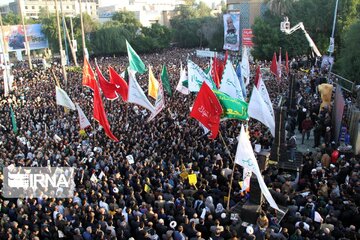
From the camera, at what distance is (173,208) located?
827 centimetres

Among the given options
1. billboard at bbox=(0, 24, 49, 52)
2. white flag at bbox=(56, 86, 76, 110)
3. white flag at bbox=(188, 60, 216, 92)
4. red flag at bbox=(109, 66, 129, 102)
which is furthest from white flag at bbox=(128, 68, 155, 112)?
billboard at bbox=(0, 24, 49, 52)

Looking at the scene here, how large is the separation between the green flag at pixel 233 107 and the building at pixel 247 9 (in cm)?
3772

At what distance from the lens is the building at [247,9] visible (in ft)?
149

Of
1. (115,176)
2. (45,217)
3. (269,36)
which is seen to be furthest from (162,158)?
(269,36)

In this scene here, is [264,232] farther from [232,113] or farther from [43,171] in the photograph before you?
[43,171]

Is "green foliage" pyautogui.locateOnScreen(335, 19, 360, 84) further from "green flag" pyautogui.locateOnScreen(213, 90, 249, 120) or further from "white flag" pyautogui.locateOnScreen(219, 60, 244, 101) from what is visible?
"green flag" pyautogui.locateOnScreen(213, 90, 249, 120)

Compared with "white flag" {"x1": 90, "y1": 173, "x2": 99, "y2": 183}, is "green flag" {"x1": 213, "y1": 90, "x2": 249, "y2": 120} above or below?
above

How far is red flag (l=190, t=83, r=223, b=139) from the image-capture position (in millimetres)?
9742

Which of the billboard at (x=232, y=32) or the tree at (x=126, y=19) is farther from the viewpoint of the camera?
the tree at (x=126, y=19)

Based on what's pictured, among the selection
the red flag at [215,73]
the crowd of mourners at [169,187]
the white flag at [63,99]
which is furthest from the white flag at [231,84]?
the white flag at [63,99]

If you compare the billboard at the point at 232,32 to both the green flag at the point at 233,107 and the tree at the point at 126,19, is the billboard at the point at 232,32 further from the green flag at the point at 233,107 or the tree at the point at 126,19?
the green flag at the point at 233,107

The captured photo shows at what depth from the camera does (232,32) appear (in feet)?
151

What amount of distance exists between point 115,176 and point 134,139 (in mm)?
3504

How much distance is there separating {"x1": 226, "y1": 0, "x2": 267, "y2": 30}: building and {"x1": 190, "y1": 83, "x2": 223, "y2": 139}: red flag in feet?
124
